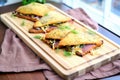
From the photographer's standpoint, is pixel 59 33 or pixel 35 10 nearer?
pixel 59 33

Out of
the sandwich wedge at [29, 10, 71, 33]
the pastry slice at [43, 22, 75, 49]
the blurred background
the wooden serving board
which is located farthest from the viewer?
the blurred background

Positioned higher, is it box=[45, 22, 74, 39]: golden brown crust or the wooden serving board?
box=[45, 22, 74, 39]: golden brown crust

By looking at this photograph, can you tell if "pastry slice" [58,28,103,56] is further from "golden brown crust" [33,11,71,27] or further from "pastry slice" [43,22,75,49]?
"golden brown crust" [33,11,71,27]

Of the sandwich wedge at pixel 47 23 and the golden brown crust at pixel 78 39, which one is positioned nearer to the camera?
the golden brown crust at pixel 78 39

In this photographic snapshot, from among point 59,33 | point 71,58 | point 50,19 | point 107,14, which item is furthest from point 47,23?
point 107,14

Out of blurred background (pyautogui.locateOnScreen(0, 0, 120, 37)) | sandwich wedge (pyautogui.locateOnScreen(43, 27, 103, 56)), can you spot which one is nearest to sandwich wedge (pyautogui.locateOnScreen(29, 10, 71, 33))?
sandwich wedge (pyautogui.locateOnScreen(43, 27, 103, 56))

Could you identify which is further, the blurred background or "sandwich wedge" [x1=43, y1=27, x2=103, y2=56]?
the blurred background

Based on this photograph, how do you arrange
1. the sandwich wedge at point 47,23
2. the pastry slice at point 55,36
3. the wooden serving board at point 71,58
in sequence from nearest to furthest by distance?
the wooden serving board at point 71,58 → the pastry slice at point 55,36 → the sandwich wedge at point 47,23

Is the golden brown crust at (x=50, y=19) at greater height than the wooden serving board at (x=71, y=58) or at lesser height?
greater

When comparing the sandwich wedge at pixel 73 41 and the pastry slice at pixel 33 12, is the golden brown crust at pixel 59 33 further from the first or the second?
the pastry slice at pixel 33 12

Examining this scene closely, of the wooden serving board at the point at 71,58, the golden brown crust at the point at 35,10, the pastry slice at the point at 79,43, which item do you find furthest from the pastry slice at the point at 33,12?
the pastry slice at the point at 79,43

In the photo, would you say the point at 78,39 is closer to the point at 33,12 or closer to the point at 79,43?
the point at 79,43
